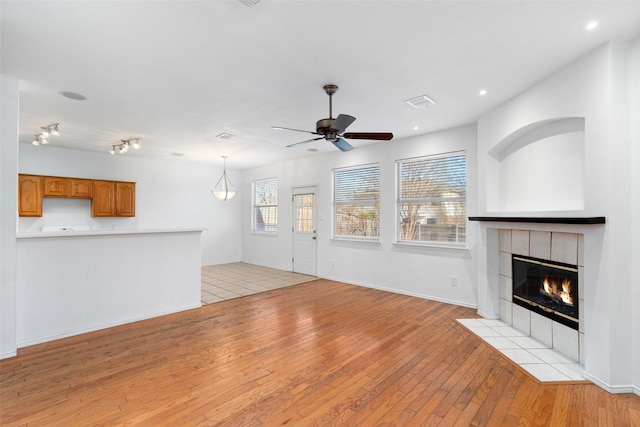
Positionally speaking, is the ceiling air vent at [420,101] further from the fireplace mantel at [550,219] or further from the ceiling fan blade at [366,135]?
the fireplace mantel at [550,219]

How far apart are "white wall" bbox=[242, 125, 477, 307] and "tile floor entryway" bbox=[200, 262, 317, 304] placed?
1.73ft

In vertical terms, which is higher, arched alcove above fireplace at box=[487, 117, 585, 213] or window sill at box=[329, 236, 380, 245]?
arched alcove above fireplace at box=[487, 117, 585, 213]

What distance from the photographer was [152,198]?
23.7 feet

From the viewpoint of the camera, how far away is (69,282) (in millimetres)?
3467

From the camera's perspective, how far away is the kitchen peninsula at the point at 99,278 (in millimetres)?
3238

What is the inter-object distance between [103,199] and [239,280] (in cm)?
339

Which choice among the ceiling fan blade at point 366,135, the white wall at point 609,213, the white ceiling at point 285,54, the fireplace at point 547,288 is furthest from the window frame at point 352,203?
the white wall at point 609,213

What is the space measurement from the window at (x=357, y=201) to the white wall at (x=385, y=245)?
0.53 feet

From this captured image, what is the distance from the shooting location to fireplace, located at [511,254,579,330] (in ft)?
9.42

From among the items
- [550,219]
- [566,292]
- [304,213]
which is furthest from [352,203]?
[566,292]

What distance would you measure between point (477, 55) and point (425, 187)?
8.91ft

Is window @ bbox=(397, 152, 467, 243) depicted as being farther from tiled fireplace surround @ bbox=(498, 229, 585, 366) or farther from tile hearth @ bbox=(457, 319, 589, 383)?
tile hearth @ bbox=(457, 319, 589, 383)

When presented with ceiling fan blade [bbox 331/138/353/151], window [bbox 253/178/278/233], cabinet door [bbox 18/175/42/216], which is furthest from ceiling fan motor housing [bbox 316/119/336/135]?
cabinet door [bbox 18/175/42/216]

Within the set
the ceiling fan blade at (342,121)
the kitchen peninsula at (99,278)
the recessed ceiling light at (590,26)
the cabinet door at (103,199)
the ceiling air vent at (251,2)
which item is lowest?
the kitchen peninsula at (99,278)
